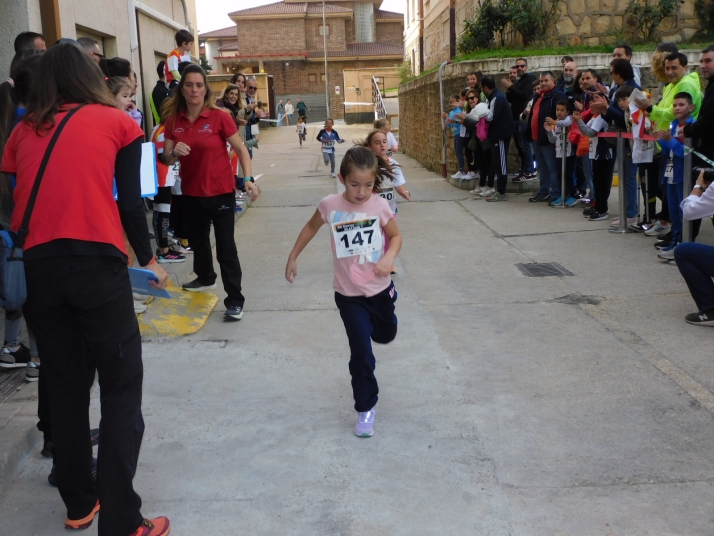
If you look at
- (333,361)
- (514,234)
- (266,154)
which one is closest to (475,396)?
(333,361)

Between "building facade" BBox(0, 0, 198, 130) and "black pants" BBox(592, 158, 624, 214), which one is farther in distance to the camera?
"black pants" BBox(592, 158, 624, 214)

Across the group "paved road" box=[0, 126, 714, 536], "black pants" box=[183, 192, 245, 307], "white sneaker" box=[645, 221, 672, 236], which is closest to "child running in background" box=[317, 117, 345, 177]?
"white sneaker" box=[645, 221, 672, 236]

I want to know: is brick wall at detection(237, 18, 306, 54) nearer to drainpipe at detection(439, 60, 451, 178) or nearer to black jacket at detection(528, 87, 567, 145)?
drainpipe at detection(439, 60, 451, 178)

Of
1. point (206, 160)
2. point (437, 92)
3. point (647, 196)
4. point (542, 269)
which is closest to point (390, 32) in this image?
point (437, 92)

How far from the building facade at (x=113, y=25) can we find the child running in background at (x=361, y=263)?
15.3 ft

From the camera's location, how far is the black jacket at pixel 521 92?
40.4 feet

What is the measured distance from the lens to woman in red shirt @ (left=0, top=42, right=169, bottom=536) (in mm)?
2834

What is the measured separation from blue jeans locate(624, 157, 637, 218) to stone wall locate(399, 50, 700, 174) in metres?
4.16

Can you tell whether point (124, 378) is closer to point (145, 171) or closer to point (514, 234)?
point (145, 171)

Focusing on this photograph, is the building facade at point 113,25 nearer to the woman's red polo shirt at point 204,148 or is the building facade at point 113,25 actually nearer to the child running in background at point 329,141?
the woman's red polo shirt at point 204,148

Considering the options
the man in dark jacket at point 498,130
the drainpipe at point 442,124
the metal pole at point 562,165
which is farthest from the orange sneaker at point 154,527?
the drainpipe at point 442,124

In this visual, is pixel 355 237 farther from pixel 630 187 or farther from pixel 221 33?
pixel 221 33

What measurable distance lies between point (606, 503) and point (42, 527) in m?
2.38

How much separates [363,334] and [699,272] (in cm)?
A: 289
